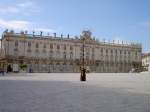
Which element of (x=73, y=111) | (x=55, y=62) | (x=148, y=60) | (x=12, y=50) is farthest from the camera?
(x=148, y=60)

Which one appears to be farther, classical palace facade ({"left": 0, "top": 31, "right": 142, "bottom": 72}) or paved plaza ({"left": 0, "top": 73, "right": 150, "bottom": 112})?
classical palace facade ({"left": 0, "top": 31, "right": 142, "bottom": 72})

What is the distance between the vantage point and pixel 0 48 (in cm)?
8838

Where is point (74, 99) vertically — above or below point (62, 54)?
below

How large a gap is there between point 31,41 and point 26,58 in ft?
19.3

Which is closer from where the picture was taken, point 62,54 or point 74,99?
point 74,99

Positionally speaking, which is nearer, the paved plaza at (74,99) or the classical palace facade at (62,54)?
the paved plaza at (74,99)

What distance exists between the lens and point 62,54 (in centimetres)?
8875

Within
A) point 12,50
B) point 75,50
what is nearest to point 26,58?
point 12,50

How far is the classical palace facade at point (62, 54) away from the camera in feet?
262

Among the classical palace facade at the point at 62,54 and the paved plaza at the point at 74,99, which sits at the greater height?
the classical palace facade at the point at 62,54

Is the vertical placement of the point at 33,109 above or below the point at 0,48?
below

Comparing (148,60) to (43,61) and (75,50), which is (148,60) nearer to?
(75,50)

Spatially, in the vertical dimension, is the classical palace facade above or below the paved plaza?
above

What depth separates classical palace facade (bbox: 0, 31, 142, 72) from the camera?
79812 mm
